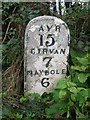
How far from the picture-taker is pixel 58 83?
10.3 feet

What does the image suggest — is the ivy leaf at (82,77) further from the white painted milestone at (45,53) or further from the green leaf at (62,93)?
the white painted milestone at (45,53)

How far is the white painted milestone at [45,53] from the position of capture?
335 cm

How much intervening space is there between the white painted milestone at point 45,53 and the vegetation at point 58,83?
A: 0.29 ft

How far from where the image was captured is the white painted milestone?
3.35 metres

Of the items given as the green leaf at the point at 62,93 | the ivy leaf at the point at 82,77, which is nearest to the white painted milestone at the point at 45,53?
the ivy leaf at the point at 82,77

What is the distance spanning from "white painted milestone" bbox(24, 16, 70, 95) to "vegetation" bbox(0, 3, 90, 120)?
0.09 meters

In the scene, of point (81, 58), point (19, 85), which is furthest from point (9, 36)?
point (81, 58)

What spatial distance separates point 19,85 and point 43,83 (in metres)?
0.21

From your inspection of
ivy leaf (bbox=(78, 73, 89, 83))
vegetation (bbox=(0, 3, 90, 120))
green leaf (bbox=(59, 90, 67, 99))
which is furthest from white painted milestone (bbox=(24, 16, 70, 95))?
green leaf (bbox=(59, 90, 67, 99))

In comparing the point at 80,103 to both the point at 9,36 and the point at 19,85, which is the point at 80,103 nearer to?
the point at 19,85

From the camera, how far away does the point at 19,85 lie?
11.3 ft

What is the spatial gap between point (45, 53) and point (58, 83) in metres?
0.37

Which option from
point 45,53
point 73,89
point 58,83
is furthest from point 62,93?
point 45,53

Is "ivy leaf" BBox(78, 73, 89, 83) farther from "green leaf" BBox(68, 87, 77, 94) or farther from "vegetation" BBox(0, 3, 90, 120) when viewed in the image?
"green leaf" BBox(68, 87, 77, 94)
